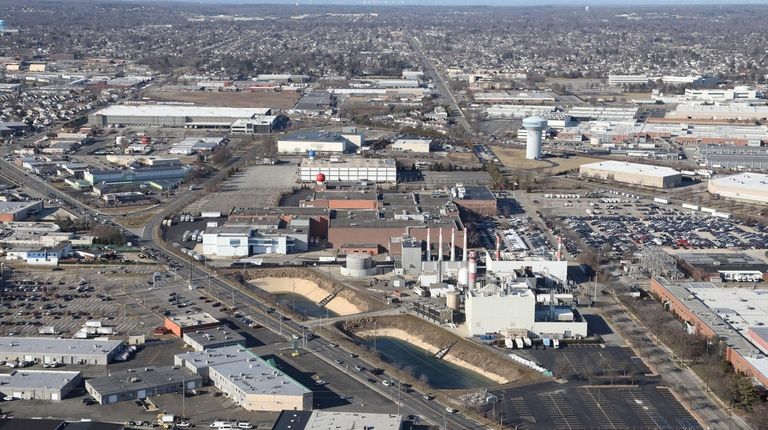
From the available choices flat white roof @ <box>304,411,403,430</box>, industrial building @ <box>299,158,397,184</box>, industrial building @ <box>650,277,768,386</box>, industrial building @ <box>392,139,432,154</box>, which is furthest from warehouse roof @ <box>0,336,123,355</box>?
industrial building @ <box>392,139,432,154</box>

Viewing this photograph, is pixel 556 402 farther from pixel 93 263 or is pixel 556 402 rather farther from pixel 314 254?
pixel 93 263

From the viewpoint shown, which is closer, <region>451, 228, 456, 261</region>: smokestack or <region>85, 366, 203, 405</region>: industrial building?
<region>85, 366, 203, 405</region>: industrial building

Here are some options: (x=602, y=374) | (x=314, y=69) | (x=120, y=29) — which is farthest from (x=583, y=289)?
(x=120, y=29)

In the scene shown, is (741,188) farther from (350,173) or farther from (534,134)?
(350,173)

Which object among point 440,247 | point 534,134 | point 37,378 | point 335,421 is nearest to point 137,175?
point 440,247

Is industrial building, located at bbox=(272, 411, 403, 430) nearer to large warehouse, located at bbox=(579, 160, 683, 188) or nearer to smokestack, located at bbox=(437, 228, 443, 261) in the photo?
smokestack, located at bbox=(437, 228, 443, 261)

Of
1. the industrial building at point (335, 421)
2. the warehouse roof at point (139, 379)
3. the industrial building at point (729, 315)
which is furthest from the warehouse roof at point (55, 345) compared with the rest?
the industrial building at point (729, 315)
